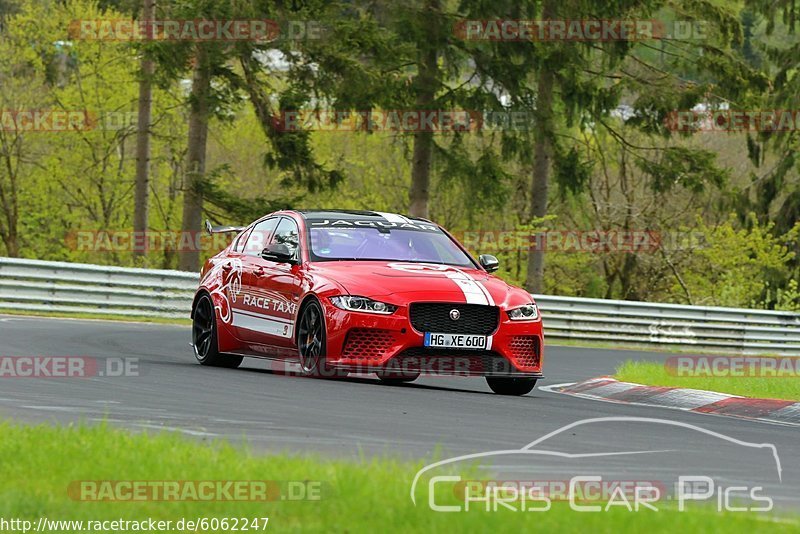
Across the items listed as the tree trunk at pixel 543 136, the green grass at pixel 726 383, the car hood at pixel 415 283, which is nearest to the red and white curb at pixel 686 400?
the green grass at pixel 726 383

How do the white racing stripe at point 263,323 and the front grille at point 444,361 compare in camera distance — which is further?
the white racing stripe at point 263,323

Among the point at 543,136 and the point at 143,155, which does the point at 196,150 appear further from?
the point at 543,136

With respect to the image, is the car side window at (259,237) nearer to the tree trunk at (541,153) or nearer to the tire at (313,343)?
the tire at (313,343)

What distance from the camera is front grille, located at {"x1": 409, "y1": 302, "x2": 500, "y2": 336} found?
12820 mm

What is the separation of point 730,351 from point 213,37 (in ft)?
42.5

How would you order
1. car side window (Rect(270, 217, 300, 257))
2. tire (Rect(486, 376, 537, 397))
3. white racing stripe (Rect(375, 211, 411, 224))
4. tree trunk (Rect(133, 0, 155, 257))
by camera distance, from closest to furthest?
tire (Rect(486, 376, 537, 397))
car side window (Rect(270, 217, 300, 257))
white racing stripe (Rect(375, 211, 411, 224))
tree trunk (Rect(133, 0, 155, 257))

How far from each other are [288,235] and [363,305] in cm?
213

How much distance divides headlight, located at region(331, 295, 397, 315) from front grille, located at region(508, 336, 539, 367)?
123 cm

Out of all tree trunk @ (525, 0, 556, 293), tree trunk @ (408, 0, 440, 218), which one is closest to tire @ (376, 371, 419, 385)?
tree trunk @ (408, 0, 440, 218)

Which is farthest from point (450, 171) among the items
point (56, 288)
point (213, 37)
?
point (56, 288)

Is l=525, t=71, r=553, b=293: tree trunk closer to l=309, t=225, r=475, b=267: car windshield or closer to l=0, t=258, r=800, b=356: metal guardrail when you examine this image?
l=0, t=258, r=800, b=356: metal guardrail

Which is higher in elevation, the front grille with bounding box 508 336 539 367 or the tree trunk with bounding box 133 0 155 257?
the tree trunk with bounding box 133 0 155 257

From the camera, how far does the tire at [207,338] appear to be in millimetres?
15289

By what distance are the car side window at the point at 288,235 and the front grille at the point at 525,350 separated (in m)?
2.33
